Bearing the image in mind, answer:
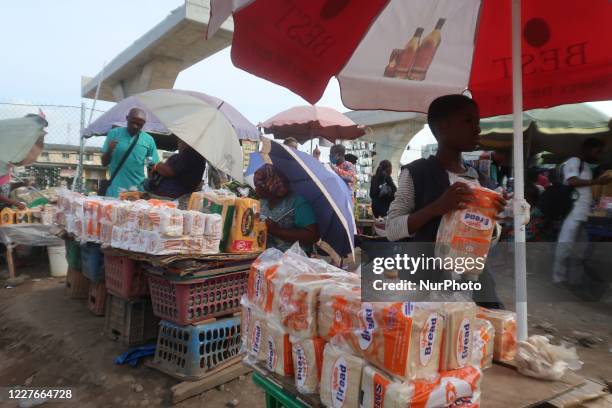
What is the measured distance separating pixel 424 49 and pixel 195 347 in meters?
2.56

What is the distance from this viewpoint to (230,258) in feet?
10.0

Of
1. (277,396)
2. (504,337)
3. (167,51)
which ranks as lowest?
(277,396)

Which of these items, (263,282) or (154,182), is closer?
(263,282)

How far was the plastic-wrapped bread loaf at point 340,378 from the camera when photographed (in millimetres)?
1241

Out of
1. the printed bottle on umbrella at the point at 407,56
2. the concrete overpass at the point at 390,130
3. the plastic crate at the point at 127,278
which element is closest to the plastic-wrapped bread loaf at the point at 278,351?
the printed bottle on umbrella at the point at 407,56

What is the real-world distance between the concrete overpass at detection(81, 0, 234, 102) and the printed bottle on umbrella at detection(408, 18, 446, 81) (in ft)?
20.6

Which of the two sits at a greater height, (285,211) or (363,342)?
(285,211)

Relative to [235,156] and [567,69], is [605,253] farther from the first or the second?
[235,156]

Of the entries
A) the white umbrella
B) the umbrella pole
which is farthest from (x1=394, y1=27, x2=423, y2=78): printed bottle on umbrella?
the white umbrella

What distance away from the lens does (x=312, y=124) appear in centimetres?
954

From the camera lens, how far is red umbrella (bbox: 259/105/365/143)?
953 cm

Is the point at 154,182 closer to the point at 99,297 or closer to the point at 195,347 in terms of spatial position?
the point at 99,297

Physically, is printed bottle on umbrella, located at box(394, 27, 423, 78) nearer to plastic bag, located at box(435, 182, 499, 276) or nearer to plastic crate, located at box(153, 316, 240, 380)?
plastic bag, located at box(435, 182, 499, 276)

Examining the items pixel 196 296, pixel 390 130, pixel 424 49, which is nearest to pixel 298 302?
pixel 196 296
